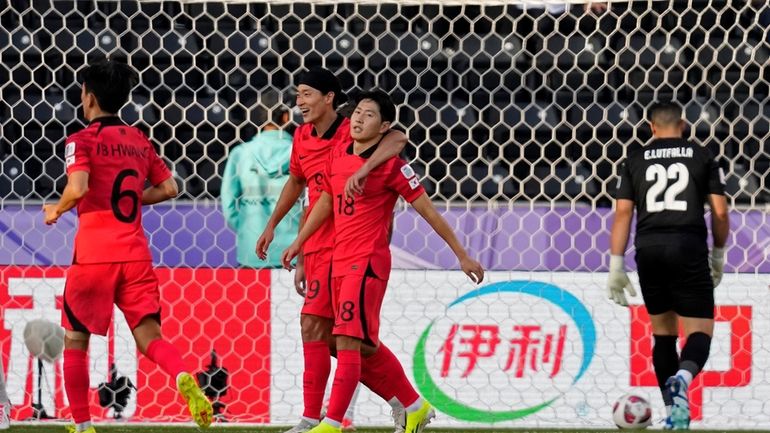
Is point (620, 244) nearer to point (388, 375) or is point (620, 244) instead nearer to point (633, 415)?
point (633, 415)

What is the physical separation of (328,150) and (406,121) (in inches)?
113

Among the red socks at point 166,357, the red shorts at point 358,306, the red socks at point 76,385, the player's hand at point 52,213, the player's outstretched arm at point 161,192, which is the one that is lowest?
the red socks at point 76,385

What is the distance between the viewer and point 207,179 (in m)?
7.69

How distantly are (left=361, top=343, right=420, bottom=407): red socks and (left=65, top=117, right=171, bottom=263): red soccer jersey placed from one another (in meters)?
0.93

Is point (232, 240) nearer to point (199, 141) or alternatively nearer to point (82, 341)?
point (199, 141)

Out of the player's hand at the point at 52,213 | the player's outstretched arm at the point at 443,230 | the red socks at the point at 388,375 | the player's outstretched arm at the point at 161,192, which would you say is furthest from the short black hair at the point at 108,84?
the red socks at the point at 388,375

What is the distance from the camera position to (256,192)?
6.75 meters

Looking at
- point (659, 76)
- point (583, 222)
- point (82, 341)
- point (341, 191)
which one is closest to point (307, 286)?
point (341, 191)

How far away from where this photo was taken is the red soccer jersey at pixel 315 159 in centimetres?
519

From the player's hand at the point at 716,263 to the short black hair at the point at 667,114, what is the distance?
54 cm

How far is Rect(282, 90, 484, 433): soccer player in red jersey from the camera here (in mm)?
4867

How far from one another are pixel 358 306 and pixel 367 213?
1.11ft

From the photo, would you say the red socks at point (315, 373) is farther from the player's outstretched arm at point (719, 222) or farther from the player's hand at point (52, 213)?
the player's outstretched arm at point (719, 222)

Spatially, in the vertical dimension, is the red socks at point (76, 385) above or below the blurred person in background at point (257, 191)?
below
